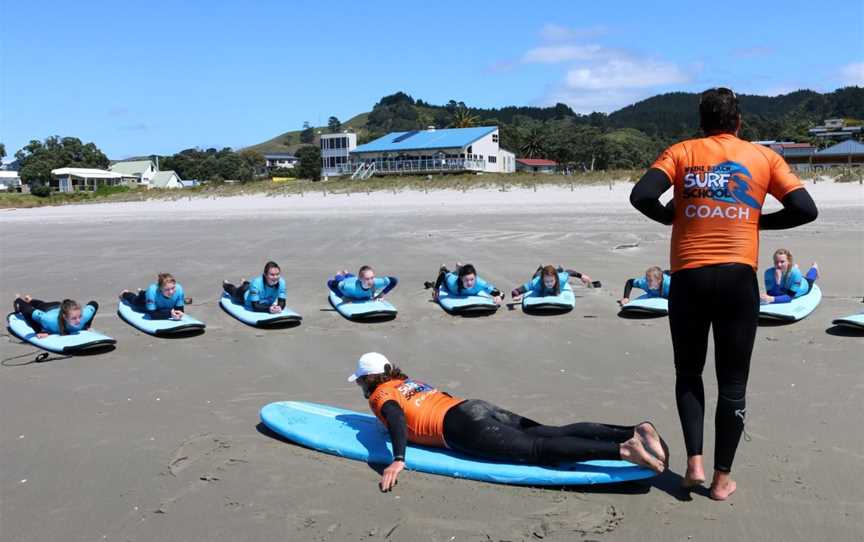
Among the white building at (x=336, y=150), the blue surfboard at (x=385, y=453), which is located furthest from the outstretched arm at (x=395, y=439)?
the white building at (x=336, y=150)

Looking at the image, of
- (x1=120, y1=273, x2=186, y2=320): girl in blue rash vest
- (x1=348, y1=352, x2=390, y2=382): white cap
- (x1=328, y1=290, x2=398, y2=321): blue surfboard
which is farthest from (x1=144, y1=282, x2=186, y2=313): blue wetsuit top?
(x1=348, y1=352, x2=390, y2=382): white cap

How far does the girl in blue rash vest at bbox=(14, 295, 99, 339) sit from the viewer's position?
8.35 m

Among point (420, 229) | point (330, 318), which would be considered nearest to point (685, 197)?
point (330, 318)

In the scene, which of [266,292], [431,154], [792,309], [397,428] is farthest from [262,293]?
[431,154]

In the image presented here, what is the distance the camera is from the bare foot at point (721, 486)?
3.85 m

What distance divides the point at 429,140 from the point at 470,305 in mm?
52392

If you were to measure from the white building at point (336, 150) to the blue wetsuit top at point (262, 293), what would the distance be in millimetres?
57981

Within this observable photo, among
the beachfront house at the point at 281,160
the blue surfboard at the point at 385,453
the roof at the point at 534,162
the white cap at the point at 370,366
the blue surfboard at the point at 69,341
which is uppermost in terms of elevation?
the beachfront house at the point at 281,160

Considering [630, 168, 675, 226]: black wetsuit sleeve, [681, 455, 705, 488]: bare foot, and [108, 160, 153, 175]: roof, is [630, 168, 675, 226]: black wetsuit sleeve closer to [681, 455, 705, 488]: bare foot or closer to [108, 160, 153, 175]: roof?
[681, 455, 705, 488]: bare foot

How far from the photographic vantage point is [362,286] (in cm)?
987

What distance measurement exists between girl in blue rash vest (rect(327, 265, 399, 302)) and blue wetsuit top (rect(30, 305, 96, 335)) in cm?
317

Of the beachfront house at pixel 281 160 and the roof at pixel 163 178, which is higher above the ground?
the beachfront house at pixel 281 160

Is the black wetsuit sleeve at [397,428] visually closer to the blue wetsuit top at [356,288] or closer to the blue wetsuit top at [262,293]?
the blue wetsuit top at [262,293]

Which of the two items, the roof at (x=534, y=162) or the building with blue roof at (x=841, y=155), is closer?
the building with blue roof at (x=841, y=155)
